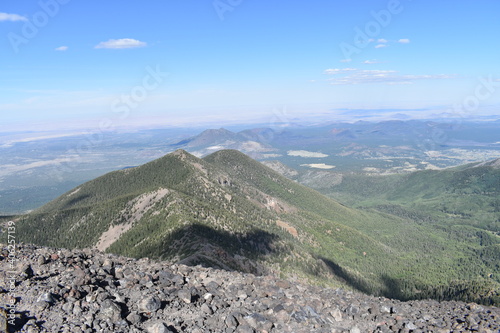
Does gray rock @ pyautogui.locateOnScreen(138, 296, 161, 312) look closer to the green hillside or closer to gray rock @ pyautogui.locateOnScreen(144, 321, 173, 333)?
gray rock @ pyautogui.locateOnScreen(144, 321, 173, 333)

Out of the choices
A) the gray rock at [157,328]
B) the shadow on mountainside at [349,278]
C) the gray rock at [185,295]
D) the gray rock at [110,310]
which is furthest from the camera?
the shadow on mountainside at [349,278]

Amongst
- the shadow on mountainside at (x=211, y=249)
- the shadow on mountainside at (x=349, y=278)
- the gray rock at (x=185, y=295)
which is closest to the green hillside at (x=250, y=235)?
the shadow on mountainside at (x=211, y=249)

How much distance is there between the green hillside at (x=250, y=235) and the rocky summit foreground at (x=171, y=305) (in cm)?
3399

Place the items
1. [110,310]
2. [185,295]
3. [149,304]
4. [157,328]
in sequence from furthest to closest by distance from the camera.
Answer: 1. [185,295]
2. [149,304]
3. [110,310]
4. [157,328]

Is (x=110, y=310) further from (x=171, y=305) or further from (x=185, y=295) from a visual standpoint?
(x=185, y=295)

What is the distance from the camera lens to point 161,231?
250 ft

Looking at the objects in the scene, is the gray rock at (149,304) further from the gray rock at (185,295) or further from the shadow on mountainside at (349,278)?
the shadow on mountainside at (349,278)

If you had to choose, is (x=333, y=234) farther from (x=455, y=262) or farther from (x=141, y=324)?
(x=141, y=324)

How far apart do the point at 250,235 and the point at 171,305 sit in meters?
73.6

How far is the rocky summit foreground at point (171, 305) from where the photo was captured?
12.6 metres

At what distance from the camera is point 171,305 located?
14719 mm

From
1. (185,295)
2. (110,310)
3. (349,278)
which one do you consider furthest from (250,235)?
(110,310)

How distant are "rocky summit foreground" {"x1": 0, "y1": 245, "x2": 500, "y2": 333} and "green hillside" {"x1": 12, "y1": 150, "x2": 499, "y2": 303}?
1338 inches

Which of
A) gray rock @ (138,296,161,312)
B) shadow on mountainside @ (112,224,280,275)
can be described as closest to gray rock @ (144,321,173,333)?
gray rock @ (138,296,161,312)
